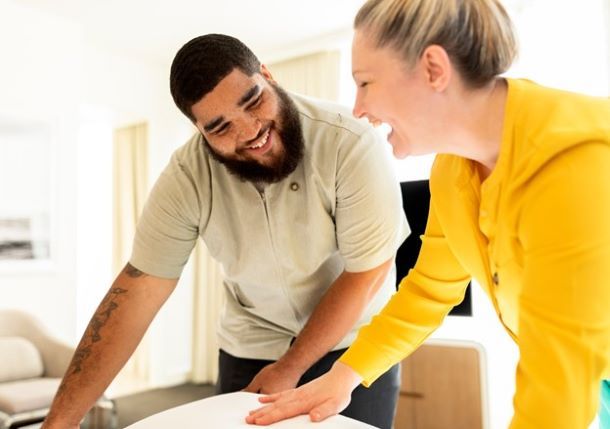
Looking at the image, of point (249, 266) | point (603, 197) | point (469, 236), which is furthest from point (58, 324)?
point (603, 197)

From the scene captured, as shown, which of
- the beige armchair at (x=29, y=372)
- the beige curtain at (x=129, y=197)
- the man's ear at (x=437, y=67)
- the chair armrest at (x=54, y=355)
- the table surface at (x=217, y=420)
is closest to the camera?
the man's ear at (x=437, y=67)

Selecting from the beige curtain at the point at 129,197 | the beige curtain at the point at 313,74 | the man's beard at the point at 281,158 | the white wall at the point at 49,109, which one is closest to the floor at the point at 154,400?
the beige curtain at the point at 129,197

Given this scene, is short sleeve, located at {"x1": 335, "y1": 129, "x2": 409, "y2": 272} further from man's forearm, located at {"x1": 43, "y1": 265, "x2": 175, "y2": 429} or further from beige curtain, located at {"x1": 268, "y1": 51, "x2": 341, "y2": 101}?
beige curtain, located at {"x1": 268, "y1": 51, "x2": 341, "y2": 101}

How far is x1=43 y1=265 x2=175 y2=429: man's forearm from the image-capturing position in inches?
48.6

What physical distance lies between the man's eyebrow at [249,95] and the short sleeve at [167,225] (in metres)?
0.27

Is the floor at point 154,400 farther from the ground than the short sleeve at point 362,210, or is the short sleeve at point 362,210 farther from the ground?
the short sleeve at point 362,210

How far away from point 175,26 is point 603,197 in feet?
13.6

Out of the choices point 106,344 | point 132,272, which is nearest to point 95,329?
point 106,344

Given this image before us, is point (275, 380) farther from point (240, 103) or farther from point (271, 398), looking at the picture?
point (240, 103)

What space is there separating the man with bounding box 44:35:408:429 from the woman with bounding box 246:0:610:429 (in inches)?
10.6

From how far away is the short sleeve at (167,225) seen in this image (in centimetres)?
136

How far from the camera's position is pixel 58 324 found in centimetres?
384

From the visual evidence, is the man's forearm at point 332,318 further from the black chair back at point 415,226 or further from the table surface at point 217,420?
the black chair back at point 415,226

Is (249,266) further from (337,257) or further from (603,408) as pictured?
(603,408)
